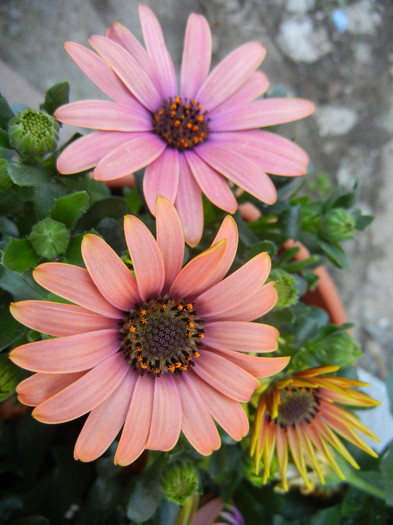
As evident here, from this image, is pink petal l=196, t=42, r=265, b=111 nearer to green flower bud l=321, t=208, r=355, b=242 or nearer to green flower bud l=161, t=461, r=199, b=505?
green flower bud l=321, t=208, r=355, b=242

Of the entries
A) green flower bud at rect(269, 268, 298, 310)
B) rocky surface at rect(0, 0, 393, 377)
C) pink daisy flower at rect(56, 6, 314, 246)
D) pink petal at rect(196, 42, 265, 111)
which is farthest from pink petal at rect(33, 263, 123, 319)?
rocky surface at rect(0, 0, 393, 377)

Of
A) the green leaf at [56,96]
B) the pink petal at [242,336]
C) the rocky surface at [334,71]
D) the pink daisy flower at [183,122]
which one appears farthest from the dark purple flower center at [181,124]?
the rocky surface at [334,71]

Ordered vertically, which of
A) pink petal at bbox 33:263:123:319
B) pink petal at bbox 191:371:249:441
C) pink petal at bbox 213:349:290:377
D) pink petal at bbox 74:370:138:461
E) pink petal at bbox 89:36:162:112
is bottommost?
pink petal at bbox 74:370:138:461

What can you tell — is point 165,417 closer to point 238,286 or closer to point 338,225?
point 238,286

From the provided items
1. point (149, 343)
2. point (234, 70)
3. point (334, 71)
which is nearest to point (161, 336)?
point (149, 343)

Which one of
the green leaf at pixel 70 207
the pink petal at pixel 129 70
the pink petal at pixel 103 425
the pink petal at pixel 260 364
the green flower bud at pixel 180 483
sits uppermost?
the pink petal at pixel 129 70

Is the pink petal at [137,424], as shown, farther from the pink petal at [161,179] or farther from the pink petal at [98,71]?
the pink petal at [98,71]

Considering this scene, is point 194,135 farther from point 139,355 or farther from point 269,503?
point 269,503
